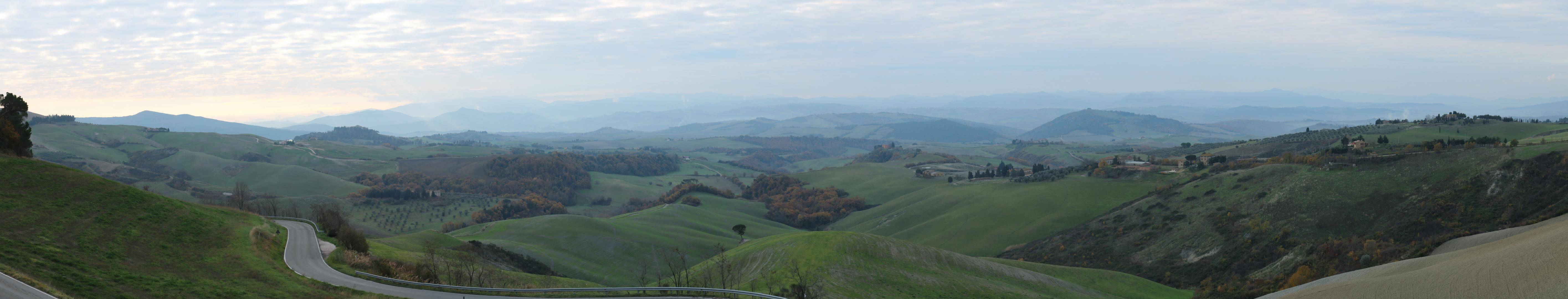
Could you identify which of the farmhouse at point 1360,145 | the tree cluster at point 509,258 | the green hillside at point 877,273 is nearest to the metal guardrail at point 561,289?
the green hillside at point 877,273

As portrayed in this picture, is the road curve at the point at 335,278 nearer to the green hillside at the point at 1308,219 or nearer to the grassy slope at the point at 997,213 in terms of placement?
the green hillside at the point at 1308,219

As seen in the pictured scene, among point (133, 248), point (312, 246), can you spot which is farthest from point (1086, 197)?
point (133, 248)

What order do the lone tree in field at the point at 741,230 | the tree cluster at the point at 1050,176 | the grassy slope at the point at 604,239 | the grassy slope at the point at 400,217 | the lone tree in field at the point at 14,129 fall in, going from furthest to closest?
the tree cluster at the point at 1050,176 < the grassy slope at the point at 400,217 < the lone tree in field at the point at 741,230 < the grassy slope at the point at 604,239 < the lone tree in field at the point at 14,129

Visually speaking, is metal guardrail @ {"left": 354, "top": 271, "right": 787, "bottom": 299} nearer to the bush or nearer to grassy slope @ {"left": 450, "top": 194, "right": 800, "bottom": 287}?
grassy slope @ {"left": 450, "top": 194, "right": 800, "bottom": 287}

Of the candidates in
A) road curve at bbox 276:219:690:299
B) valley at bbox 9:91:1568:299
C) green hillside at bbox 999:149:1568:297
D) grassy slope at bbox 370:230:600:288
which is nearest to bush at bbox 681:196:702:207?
valley at bbox 9:91:1568:299

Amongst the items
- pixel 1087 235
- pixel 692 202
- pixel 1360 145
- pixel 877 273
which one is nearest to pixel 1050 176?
pixel 1360 145
